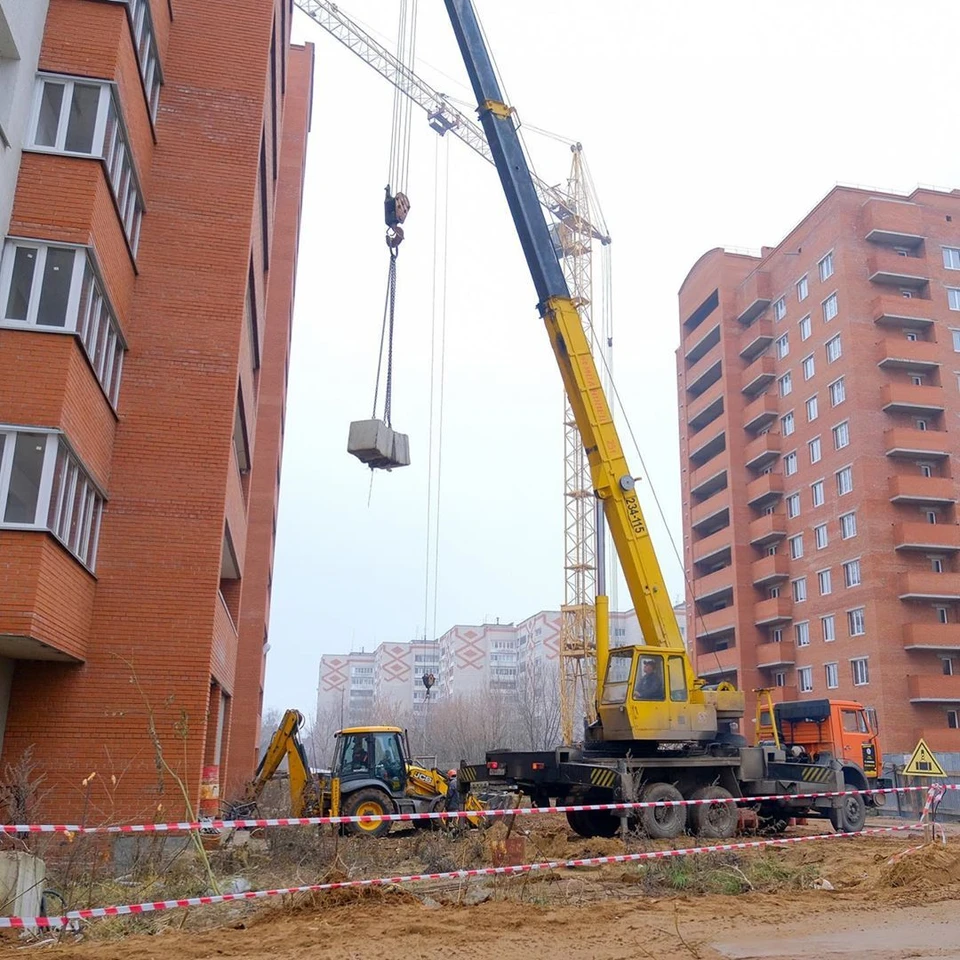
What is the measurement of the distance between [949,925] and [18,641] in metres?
10.4

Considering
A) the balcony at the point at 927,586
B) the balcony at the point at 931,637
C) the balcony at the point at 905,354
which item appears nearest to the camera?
the balcony at the point at 931,637

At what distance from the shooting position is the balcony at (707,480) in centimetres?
5584

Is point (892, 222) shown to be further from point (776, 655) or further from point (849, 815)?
point (849, 815)

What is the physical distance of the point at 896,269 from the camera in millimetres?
46688

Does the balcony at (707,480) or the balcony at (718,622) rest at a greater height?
the balcony at (707,480)

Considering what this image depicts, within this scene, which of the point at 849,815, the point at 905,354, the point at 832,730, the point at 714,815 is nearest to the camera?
the point at 714,815

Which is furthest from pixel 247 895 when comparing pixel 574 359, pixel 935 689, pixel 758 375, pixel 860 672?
pixel 758 375

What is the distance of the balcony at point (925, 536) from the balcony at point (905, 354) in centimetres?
798

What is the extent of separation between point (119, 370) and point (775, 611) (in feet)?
135

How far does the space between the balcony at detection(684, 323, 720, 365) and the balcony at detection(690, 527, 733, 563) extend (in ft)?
38.5

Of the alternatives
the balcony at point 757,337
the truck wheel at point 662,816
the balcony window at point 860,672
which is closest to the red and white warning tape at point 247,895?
the truck wheel at point 662,816

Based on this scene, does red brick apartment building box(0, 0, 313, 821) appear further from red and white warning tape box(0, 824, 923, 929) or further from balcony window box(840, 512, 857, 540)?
balcony window box(840, 512, 857, 540)

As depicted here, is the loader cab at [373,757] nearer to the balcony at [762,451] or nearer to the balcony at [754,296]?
the balcony at [762,451]

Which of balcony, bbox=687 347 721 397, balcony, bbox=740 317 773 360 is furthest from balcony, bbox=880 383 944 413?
balcony, bbox=687 347 721 397
